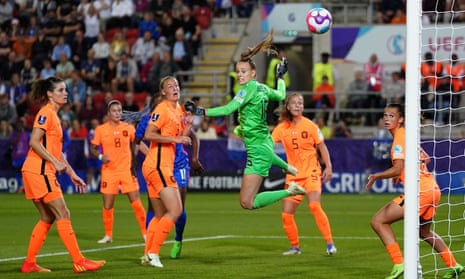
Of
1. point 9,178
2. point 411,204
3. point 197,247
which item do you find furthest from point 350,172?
point 411,204

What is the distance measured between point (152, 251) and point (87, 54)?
A: 22.5 meters

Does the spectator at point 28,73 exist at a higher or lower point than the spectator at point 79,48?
lower

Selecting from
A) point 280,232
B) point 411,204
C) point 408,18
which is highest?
point 408,18

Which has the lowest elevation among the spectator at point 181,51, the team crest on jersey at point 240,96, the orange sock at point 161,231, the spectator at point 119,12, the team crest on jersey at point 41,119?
the orange sock at point 161,231

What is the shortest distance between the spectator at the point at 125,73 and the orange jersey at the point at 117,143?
1431 centimetres

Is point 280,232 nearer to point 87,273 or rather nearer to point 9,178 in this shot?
point 87,273

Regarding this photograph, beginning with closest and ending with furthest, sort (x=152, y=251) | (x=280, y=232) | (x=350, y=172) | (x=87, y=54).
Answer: (x=152, y=251)
(x=280, y=232)
(x=350, y=172)
(x=87, y=54)

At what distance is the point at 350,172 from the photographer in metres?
28.2

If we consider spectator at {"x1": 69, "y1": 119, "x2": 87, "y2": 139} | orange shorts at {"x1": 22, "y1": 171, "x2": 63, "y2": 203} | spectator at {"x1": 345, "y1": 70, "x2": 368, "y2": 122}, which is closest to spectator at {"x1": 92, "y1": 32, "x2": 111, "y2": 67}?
spectator at {"x1": 69, "y1": 119, "x2": 87, "y2": 139}

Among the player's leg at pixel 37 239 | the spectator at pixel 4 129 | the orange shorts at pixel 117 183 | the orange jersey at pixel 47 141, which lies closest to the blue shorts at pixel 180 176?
the orange jersey at pixel 47 141

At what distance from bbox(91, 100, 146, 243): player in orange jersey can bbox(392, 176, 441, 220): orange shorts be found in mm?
6276

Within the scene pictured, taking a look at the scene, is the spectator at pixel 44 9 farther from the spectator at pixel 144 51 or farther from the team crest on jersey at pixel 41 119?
the team crest on jersey at pixel 41 119

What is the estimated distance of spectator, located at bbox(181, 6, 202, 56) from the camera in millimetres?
34312

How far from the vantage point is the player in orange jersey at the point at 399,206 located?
448 inches
